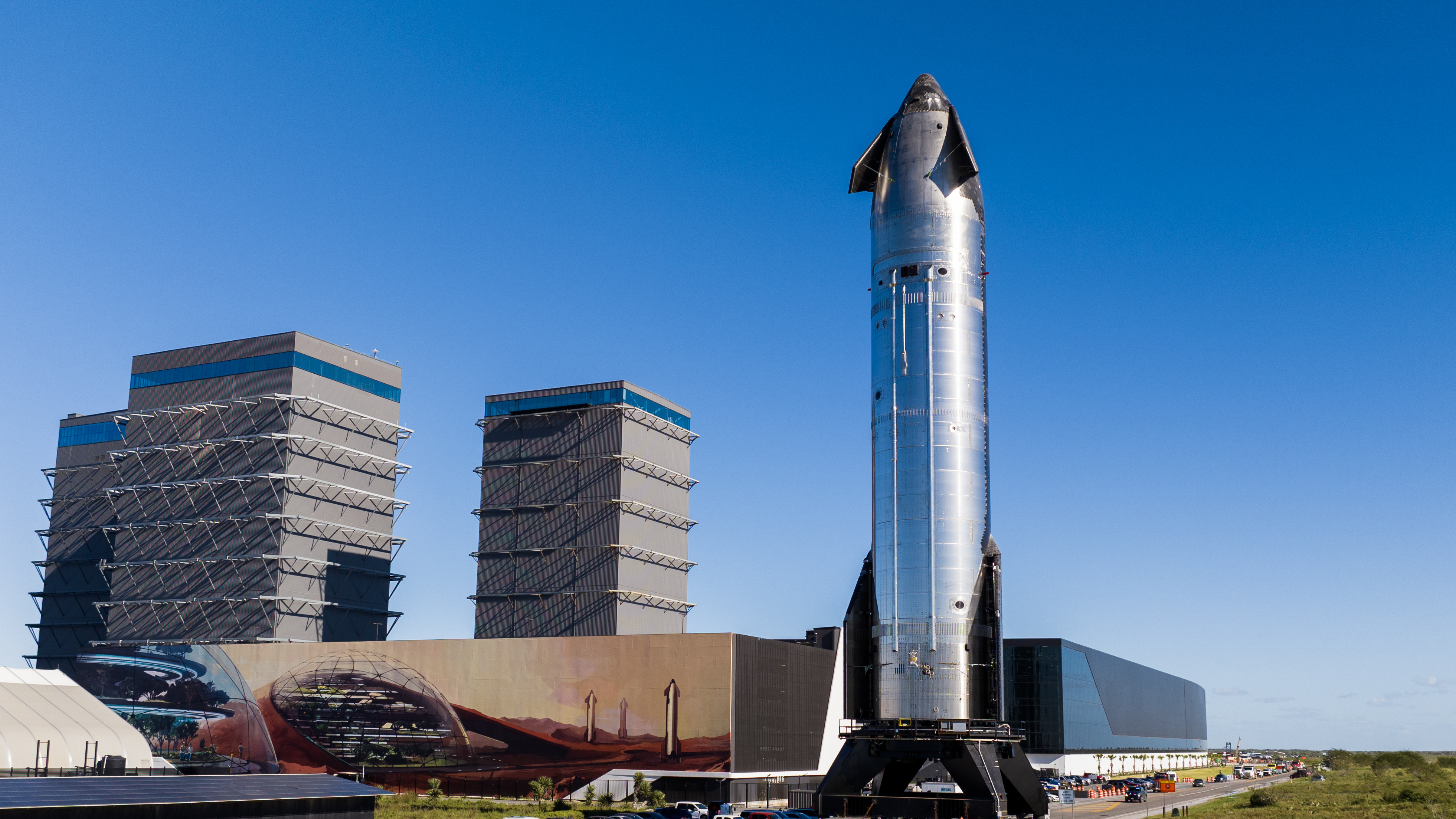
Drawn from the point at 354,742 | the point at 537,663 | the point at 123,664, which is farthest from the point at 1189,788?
the point at 123,664

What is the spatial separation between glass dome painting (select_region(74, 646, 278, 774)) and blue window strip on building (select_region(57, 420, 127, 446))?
36808 mm

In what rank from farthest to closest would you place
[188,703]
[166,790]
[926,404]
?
[188,703]
[926,404]
[166,790]

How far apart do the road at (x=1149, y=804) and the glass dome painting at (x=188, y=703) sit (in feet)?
177

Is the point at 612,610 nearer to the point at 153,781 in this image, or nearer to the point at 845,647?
the point at 845,647

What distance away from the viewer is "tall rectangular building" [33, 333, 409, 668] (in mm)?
109688

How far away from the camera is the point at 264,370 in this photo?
114 m

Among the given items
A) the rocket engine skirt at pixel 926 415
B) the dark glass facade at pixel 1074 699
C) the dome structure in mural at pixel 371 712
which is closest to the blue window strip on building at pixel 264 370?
the dome structure in mural at pixel 371 712

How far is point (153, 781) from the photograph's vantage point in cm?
3875

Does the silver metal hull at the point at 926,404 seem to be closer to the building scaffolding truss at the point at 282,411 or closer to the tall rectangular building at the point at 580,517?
the tall rectangular building at the point at 580,517

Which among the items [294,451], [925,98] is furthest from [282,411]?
[925,98]

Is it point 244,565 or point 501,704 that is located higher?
point 244,565

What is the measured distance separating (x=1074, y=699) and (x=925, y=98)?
83.1m

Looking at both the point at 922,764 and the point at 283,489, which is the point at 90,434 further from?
the point at 922,764

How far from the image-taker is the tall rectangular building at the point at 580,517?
109m
